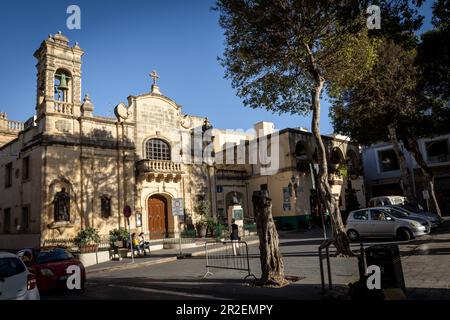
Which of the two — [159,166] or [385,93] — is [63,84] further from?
[385,93]

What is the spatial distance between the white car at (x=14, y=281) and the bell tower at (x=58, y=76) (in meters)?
17.5

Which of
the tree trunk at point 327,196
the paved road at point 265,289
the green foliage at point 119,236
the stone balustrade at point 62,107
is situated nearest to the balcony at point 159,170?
the green foliage at point 119,236

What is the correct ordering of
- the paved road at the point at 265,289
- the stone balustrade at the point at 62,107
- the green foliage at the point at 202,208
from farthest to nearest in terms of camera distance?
the green foliage at the point at 202,208
the stone balustrade at the point at 62,107
the paved road at the point at 265,289

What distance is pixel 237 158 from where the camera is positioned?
1361 inches

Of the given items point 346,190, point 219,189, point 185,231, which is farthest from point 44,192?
point 346,190

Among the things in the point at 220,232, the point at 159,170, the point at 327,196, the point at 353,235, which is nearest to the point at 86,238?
the point at 159,170

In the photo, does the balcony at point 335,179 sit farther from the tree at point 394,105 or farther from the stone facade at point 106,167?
the tree at point 394,105

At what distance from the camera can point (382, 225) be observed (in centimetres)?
1603

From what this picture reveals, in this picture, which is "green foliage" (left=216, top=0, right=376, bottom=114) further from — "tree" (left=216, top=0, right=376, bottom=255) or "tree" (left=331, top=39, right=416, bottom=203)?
"tree" (left=331, top=39, right=416, bottom=203)

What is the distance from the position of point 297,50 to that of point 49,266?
11450 mm

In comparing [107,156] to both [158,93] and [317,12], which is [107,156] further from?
[317,12]

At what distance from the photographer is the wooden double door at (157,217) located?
26.5 meters

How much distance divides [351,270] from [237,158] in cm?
2466

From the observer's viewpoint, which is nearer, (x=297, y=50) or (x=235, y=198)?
(x=297, y=50)
